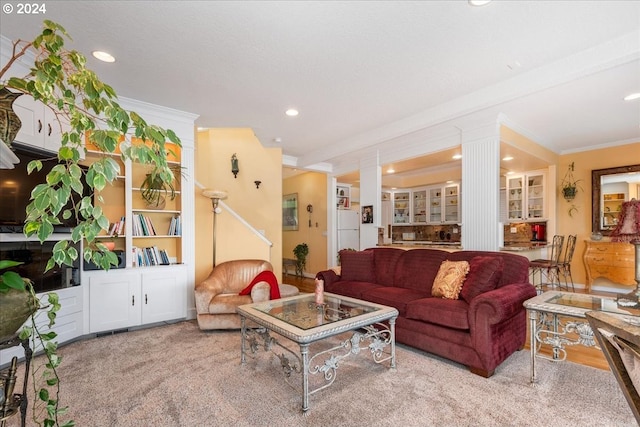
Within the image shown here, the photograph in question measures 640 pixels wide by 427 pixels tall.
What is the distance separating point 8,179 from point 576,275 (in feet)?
26.8

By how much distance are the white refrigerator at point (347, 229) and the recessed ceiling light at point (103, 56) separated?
490 centimetres

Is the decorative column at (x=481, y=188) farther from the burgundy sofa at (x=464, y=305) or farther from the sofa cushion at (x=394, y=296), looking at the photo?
the sofa cushion at (x=394, y=296)

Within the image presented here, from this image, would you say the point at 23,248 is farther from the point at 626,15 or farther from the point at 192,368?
the point at 626,15

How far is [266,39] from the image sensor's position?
2.52 m

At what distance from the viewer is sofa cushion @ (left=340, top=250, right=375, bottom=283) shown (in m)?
4.05

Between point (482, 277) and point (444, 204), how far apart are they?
15.6 ft

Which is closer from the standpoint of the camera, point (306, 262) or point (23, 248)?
point (23, 248)

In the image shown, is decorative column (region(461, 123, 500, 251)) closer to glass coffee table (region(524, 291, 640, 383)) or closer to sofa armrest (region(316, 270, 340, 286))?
glass coffee table (region(524, 291, 640, 383))

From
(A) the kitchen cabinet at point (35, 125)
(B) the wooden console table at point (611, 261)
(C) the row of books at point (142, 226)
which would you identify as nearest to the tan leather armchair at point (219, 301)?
(C) the row of books at point (142, 226)

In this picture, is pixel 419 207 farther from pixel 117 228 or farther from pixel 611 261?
pixel 117 228

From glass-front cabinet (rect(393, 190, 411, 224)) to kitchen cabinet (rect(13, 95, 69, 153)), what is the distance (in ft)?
22.4

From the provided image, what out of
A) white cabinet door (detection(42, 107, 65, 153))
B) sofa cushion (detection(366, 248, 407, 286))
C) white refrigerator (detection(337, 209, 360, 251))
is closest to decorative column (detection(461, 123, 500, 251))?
sofa cushion (detection(366, 248, 407, 286))

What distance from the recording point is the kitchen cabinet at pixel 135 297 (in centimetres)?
349

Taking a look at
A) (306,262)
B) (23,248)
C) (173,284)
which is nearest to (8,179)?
(23,248)
